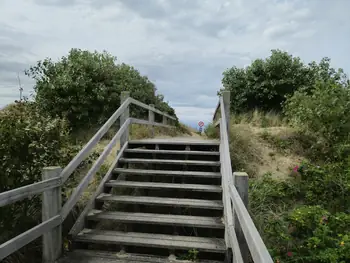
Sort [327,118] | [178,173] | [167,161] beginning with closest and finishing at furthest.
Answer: [178,173] < [167,161] < [327,118]

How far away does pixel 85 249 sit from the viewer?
11.9 feet

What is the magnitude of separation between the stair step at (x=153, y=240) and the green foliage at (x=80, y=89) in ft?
21.9

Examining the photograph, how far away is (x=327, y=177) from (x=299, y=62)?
33.4 feet

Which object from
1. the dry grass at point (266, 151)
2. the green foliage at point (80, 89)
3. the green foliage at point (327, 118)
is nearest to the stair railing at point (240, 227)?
the dry grass at point (266, 151)

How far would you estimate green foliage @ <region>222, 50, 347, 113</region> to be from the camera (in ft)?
43.0

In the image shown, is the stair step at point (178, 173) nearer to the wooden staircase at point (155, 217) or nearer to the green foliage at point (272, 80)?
the wooden staircase at point (155, 217)

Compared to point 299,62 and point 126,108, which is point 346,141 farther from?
point 299,62

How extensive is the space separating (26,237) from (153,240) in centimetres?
146

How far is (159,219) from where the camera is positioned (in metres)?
3.88

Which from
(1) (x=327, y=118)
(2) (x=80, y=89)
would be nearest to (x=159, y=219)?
(1) (x=327, y=118)

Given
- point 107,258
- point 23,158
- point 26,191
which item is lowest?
point 107,258

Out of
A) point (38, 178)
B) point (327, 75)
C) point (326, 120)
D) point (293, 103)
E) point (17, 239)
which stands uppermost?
point (327, 75)

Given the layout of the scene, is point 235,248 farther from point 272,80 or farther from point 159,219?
point 272,80

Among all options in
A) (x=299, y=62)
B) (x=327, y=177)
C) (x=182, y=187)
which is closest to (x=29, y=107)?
(x=182, y=187)
